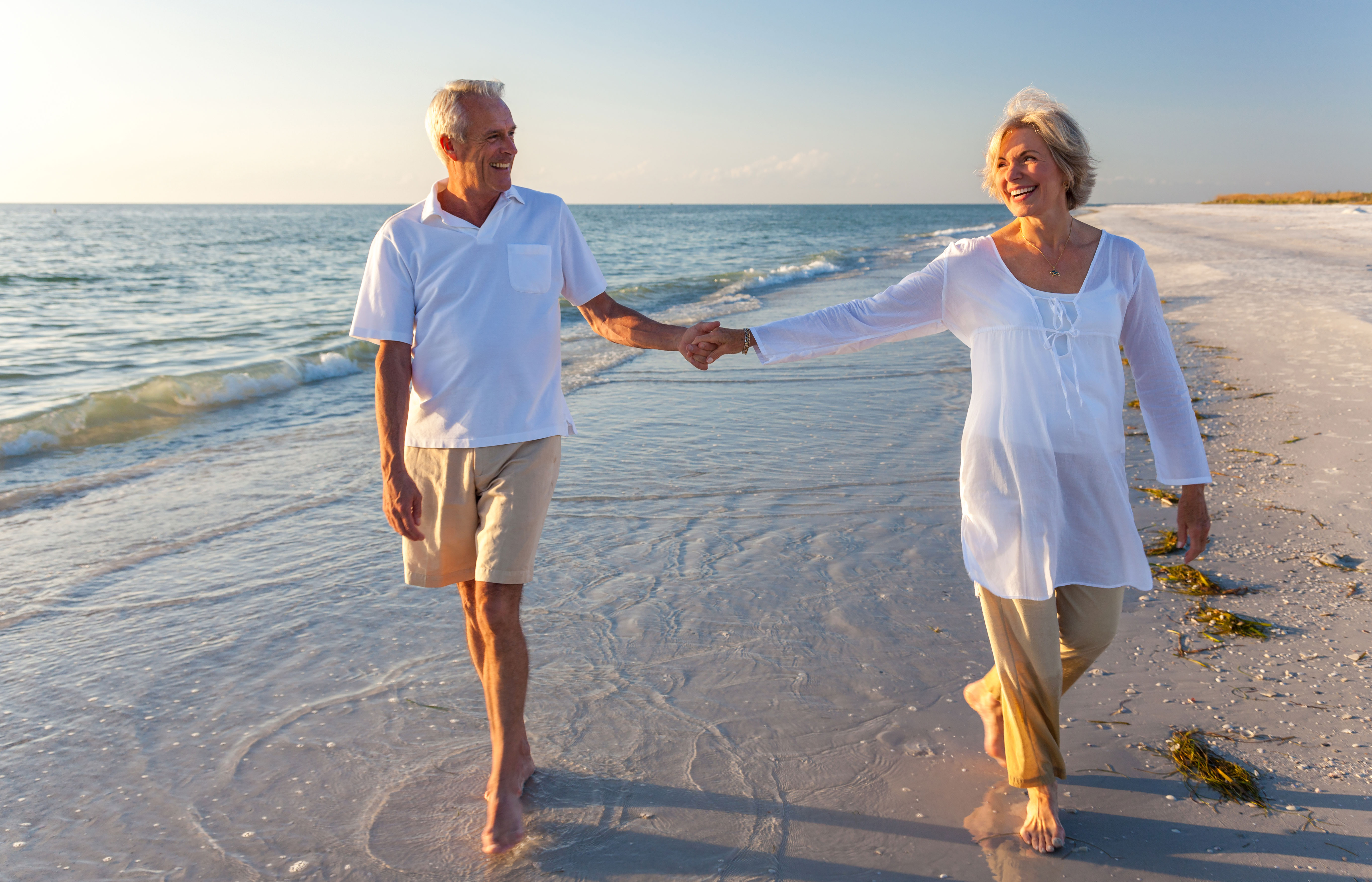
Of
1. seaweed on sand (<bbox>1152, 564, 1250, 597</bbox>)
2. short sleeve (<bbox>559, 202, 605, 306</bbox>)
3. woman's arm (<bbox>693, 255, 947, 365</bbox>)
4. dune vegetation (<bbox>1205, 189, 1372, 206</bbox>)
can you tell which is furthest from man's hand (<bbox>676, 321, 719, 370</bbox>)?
dune vegetation (<bbox>1205, 189, 1372, 206</bbox>)

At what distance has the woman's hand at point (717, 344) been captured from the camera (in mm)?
3391

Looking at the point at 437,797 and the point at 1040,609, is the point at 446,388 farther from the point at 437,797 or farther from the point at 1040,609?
the point at 1040,609

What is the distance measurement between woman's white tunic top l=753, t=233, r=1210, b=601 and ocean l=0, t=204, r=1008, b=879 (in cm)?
88

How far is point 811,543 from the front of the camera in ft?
15.9

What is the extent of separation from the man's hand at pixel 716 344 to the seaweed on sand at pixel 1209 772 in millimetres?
2065

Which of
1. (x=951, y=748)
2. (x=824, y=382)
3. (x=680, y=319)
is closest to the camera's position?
(x=951, y=748)

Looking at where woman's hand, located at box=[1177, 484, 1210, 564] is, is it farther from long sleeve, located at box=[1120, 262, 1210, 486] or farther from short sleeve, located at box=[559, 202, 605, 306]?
short sleeve, located at box=[559, 202, 605, 306]

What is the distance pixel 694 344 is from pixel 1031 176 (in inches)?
54.7

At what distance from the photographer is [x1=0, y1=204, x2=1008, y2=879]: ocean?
2686 millimetres

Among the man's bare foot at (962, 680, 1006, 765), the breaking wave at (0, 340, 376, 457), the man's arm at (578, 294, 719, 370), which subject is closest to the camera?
the man's bare foot at (962, 680, 1006, 765)

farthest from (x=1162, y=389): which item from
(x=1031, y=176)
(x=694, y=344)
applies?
(x=694, y=344)

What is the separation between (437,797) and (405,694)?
0.70 meters

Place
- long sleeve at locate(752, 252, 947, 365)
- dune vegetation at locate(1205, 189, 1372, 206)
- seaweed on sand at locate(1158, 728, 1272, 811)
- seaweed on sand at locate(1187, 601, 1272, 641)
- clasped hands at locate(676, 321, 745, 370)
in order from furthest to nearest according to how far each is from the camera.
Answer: dune vegetation at locate(1205, 189, 1372, 206) → seaweed on sand at locate(1187, 601, 1272, 641) → clasped hands at locate(676, 321, 745, 370) → long sleeve at locate(752, 252, 947, 365) → seaweed on sand at locate(1158, 728, 1272, 811)

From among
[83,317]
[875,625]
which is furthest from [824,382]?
[83,317]
